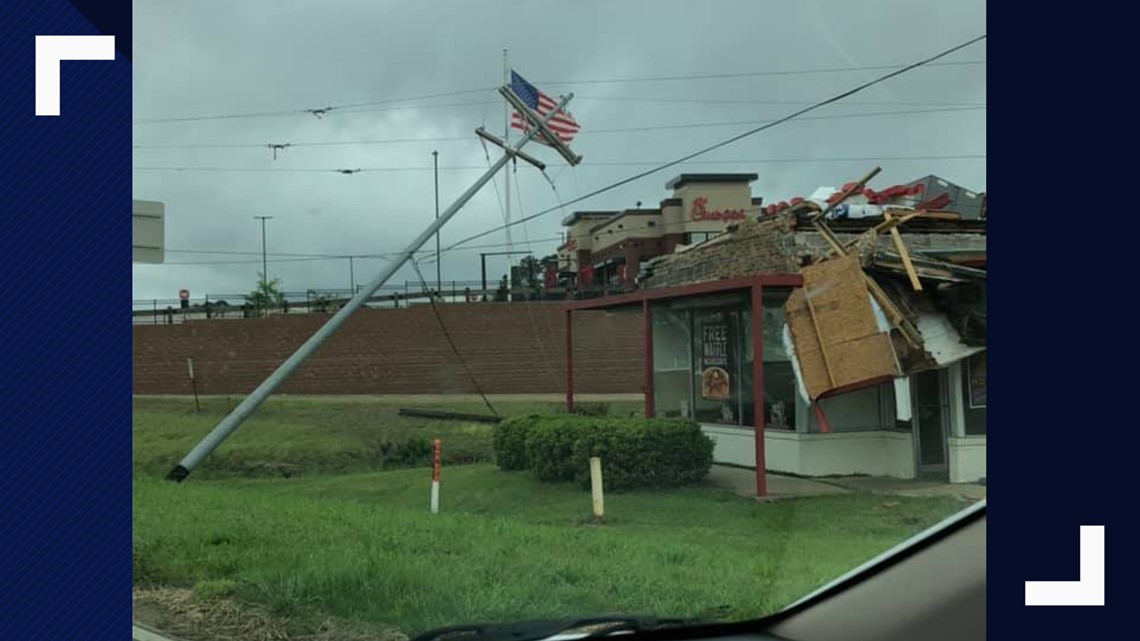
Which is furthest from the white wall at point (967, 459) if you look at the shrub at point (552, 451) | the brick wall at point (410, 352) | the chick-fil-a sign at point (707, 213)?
the brick wall at point (410, 352)

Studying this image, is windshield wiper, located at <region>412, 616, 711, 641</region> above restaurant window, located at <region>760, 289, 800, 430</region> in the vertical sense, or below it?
below

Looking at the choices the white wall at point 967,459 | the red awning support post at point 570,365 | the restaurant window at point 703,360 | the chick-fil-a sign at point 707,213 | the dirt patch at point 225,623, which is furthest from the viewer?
the red awning support post at point 570,365

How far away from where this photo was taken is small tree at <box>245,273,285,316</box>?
25.7ft

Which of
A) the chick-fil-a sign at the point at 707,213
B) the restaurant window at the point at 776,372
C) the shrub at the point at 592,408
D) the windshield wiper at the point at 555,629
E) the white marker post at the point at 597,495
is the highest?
→ the chick-fil-a sign at the point at 707,213

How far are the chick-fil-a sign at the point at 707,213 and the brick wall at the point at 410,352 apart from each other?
2334mm

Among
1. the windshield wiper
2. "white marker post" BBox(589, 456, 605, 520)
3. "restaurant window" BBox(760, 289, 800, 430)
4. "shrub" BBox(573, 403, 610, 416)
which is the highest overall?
"restaurant window" BBox(760, 289, 800, 430)

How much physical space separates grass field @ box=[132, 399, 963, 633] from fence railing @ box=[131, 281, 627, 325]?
148 centimetres

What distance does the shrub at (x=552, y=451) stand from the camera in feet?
36.6

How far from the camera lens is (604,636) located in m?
3.23

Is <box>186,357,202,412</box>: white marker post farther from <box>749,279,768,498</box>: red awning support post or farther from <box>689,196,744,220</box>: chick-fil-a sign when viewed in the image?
<box>749,279,768,498</box>: red awning support post

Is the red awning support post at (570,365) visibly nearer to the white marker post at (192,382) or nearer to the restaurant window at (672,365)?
the restaurant window at (672,365)

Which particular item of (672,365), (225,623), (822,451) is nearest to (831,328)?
(822,451)

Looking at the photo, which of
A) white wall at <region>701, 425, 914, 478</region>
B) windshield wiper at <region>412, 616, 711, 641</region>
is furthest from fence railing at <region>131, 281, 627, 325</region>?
windshield wiper at <region>412, 616, 711, 641</region>
